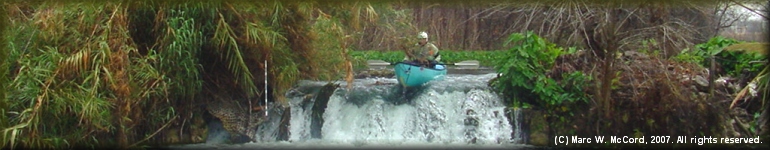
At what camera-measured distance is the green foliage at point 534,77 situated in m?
6.70

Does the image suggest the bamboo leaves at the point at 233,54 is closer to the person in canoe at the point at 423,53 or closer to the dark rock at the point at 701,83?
the person in canoe at the point at 423,53

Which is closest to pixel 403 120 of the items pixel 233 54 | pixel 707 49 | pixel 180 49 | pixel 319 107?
pixel 319 107

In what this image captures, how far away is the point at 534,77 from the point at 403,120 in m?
1.18

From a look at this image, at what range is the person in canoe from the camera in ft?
24.3

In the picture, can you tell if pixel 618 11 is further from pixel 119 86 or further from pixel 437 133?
pixel 119 86

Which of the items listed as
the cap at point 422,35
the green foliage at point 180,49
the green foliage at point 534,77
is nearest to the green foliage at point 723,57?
the green foliage at point 534,77

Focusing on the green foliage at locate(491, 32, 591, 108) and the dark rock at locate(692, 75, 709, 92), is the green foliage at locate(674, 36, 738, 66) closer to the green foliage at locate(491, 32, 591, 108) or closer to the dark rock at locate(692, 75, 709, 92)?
the dark rock at locate(692, 75, 709, 92)

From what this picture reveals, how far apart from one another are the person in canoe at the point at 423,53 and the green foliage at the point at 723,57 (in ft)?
7.08

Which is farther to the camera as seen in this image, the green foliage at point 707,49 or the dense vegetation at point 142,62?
the green foliage at point 707,49

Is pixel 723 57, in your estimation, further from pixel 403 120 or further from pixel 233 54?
pixel 233 54

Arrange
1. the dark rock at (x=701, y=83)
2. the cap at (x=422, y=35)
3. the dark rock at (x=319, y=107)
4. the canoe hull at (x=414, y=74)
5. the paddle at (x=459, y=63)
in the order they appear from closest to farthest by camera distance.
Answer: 1. the dark rock at (x=701, y=83)
2. the dark rock at (x=319, y=107)
3. the canoe hull at (x=414, y=74)
4. the cap at (x=422, y=35)
5. the paddle at (x=459, y=63)

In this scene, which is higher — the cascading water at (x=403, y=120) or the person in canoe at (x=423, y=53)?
the person in canoe at (x=423, y=53)

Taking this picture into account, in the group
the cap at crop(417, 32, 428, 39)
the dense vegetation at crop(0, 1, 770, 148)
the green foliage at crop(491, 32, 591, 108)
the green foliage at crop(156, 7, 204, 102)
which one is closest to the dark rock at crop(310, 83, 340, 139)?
the dense vegetation at crop(0, 1, 770, 148)

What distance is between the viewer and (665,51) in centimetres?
632
